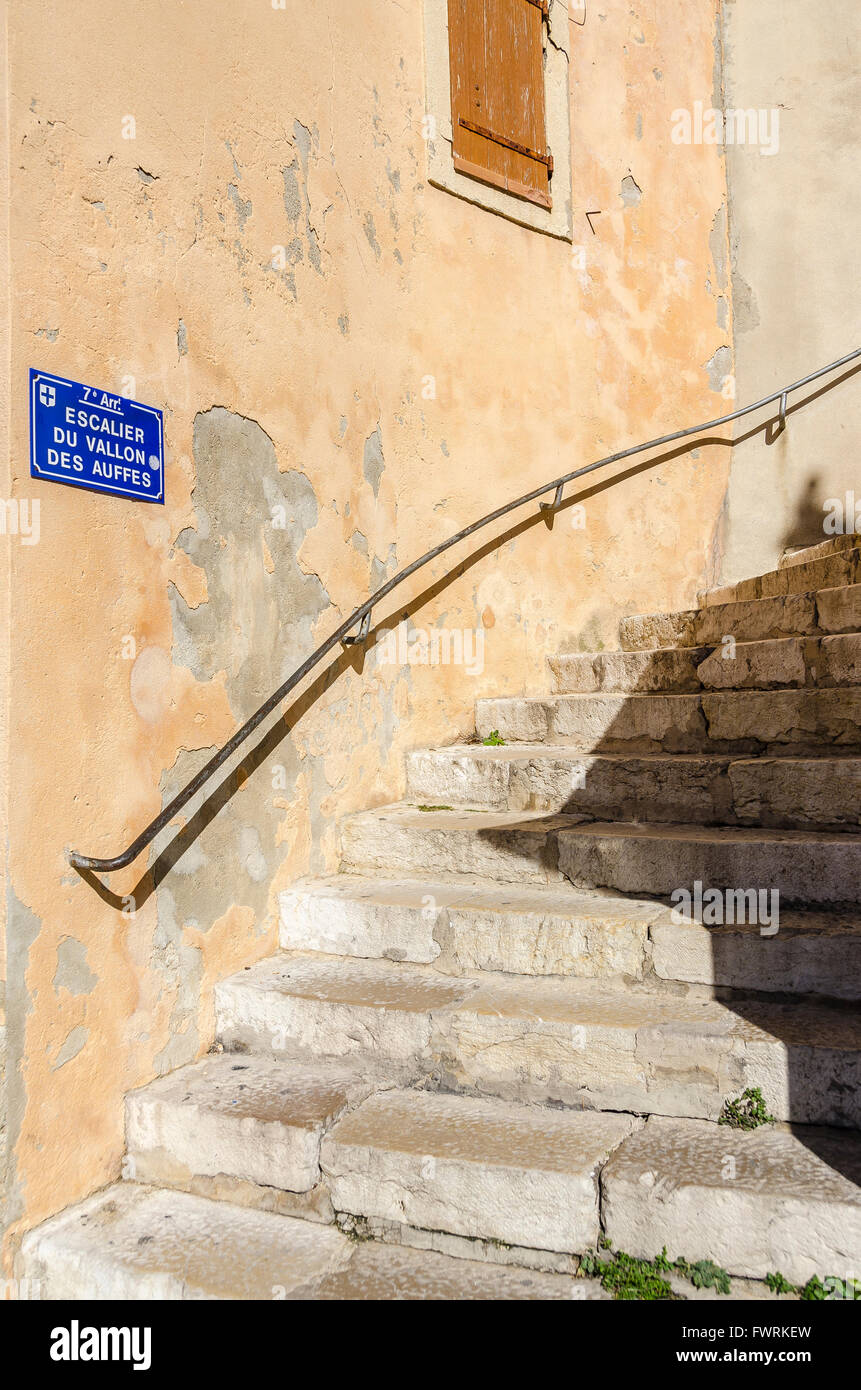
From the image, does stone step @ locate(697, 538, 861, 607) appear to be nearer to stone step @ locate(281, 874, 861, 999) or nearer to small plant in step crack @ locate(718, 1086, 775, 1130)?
stone step @ locate(281, 874, 861, 999)

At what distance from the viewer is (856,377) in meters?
4.99

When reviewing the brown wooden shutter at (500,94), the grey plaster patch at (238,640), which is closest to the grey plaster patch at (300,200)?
the grey plaster patch at (238,640)

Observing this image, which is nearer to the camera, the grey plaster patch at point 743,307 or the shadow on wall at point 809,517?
the shadow on wall at point 809,517

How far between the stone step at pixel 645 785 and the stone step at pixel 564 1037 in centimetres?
69

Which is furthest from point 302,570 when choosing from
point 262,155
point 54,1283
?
point 54,1283

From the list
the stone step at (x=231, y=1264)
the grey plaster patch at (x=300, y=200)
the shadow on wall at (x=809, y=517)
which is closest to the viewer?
the stone step at (x=231, y=1264)

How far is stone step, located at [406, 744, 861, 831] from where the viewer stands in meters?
2.77

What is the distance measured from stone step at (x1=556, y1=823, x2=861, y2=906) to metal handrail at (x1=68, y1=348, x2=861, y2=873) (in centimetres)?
99

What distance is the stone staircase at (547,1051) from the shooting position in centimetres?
195

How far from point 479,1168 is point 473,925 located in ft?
2.52

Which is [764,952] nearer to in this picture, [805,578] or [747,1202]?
[747,1202]

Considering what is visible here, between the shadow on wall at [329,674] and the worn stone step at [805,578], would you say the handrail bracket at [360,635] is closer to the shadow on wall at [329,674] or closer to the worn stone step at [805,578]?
the shadow on wall at [329,674]

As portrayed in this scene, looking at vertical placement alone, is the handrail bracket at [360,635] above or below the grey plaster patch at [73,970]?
above

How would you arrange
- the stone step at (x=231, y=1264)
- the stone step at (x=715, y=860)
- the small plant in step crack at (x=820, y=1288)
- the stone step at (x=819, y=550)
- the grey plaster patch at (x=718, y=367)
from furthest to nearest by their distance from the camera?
the grey plaster patch at (x=718, y=367), the stone step at (x=819, y=550), the stone step at (x=715, y=860), the stone step at (x=231, y=1264), the small plant in step crack at (x=820, y=1288)
